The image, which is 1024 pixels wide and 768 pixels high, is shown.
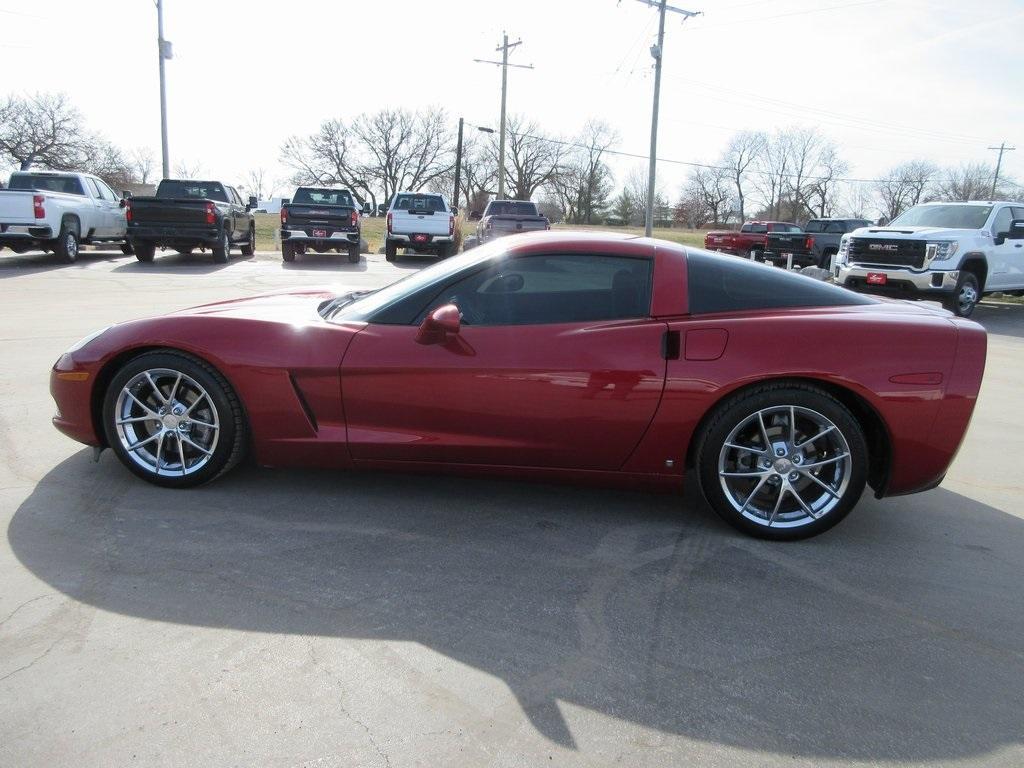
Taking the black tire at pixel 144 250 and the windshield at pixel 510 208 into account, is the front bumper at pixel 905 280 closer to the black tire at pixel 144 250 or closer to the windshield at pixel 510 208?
the windshield at pixel 510 208

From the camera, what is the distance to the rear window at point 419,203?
21109 mm

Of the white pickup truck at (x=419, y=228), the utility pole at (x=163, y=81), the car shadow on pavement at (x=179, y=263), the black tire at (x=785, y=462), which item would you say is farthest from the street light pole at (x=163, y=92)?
the black tire at (x=785, y=462)

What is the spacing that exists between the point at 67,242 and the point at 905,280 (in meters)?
16.5

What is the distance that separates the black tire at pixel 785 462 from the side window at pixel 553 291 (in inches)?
25.8

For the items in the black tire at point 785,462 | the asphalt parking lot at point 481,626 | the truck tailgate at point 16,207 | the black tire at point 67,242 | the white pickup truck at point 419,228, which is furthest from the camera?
the white pickup truck at point 419,228

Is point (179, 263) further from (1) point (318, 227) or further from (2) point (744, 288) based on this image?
(2) point (744, 288)

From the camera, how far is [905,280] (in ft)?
42.1

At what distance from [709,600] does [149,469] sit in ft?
9.10

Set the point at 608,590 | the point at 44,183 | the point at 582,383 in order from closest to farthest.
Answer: the point at 608,590 → the point at 582,383 → the point at 44,183

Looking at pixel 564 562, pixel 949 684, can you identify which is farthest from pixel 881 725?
pixel 564 562

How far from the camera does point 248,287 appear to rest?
1335cm

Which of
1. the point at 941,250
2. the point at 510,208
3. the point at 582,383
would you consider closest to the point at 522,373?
the point at 582,383

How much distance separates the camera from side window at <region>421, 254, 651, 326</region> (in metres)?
3.57

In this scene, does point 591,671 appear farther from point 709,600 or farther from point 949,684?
point 949,684
